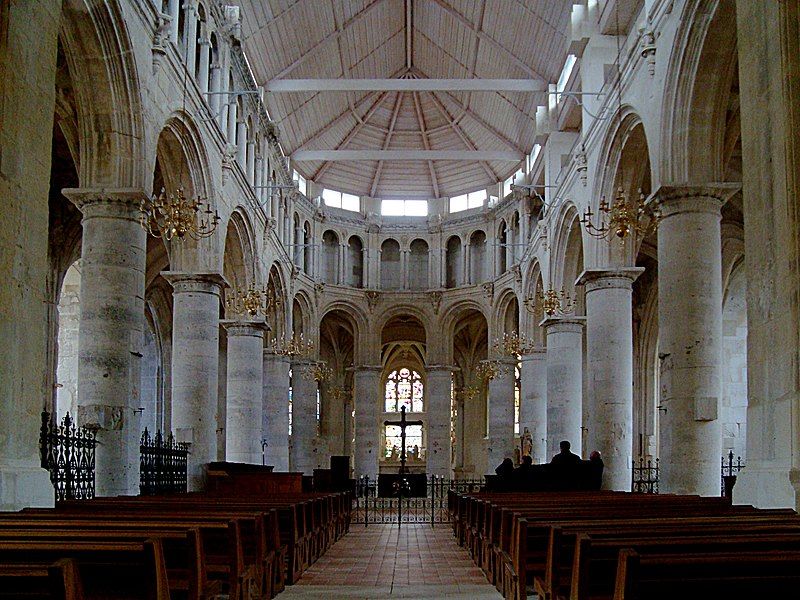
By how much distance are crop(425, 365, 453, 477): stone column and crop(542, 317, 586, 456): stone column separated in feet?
38.4

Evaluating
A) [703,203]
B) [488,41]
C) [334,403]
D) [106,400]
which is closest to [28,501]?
[106,400]

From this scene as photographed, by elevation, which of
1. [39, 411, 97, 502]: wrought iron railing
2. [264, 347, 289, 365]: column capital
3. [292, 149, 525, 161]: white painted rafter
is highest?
[292, 149, 525, 161]: white painted rafter

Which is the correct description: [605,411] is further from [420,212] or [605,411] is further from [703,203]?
[420,212]

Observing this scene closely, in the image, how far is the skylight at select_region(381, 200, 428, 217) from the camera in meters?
41.3

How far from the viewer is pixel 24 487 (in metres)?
8.77

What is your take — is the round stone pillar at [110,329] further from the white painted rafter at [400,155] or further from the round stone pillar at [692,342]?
the white painted rafter at [400,155]

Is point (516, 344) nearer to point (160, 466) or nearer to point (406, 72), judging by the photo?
point (406, 72)

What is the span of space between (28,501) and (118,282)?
6.55 m

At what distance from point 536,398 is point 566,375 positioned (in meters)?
5.50

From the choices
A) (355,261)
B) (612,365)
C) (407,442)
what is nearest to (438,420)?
(355,261)

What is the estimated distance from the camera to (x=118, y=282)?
14.9 m

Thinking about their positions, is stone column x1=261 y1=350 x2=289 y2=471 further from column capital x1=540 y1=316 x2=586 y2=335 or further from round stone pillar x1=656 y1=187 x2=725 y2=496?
round stone pillar x1=656 y1=187 x2=725 y2=496

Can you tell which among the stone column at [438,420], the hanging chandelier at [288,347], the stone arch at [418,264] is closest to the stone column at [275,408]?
the hanging chandelier at [288,347]

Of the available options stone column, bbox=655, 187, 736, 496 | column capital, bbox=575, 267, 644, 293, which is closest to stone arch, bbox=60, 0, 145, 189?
stone column, bbox=655, 187, 736, 496
